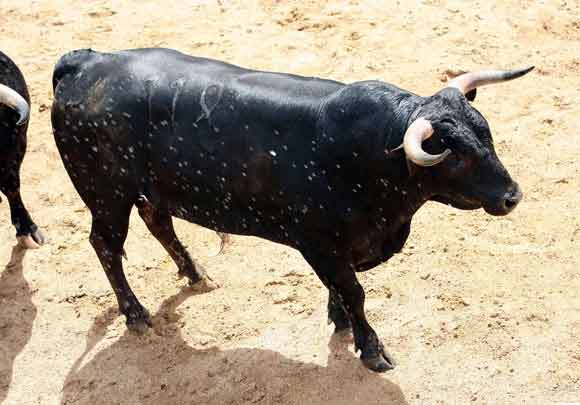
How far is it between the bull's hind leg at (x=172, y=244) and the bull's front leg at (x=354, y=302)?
1341 mm

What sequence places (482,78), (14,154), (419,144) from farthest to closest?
(14,154), (482,78), (419,144)

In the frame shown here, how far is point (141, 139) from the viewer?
591 cm

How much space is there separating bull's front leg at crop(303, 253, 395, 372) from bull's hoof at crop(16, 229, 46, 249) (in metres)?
2.89

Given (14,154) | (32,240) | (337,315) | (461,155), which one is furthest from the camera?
(32,240)

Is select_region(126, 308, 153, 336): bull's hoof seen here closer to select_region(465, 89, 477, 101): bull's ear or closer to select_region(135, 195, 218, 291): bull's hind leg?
select_region(135, 195, 218, 291): bull's hind leg

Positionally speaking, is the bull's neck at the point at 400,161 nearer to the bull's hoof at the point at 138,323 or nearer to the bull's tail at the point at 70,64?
the bull's tail at the point at 70,64

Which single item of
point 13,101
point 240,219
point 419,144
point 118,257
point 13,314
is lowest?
point 13,314

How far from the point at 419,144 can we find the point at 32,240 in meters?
4.11

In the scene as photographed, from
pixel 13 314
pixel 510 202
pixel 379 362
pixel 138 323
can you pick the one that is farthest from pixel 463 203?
pixel 13 314

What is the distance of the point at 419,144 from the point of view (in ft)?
16.2

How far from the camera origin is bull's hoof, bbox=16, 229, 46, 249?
7777 millimetres

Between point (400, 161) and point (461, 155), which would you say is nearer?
point (461, 155)

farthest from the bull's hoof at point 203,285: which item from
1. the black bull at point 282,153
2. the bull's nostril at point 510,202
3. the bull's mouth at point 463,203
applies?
the bull's nostril at point 510,202

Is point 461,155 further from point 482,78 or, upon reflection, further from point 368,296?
point 368,296
